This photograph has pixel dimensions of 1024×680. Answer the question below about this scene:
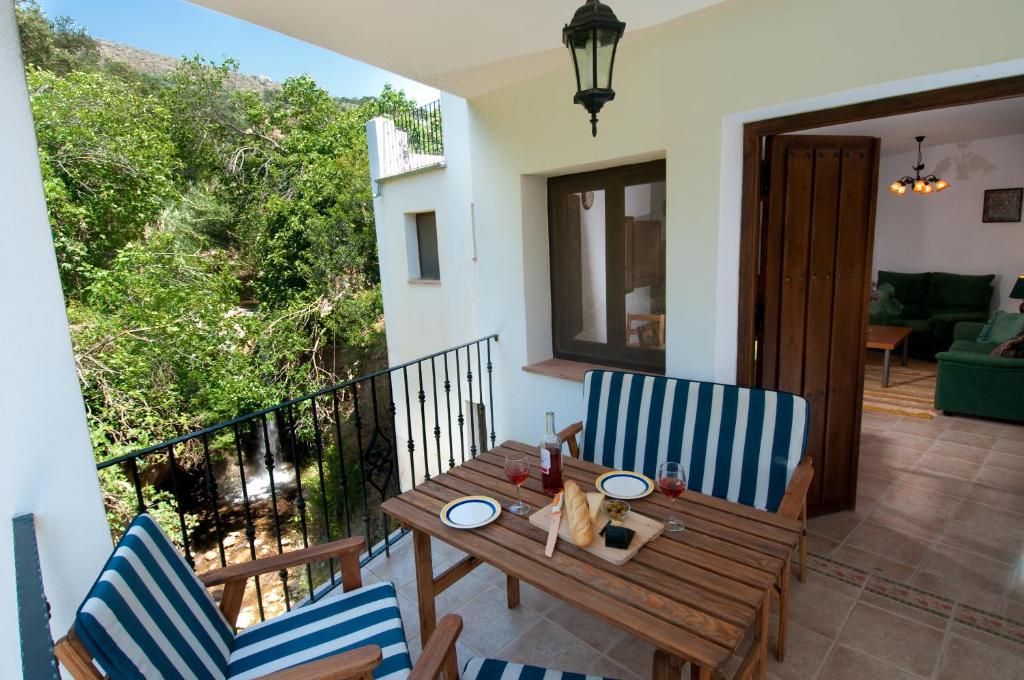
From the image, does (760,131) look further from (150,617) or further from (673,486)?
(150,617)

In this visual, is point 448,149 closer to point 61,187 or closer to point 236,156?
point 61,187

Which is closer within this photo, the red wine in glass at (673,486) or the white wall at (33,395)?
the white wall at (33,395)

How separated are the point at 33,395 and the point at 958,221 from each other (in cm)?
888

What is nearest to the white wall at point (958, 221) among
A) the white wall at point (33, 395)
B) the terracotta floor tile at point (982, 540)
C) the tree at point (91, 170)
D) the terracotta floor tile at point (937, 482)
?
the terracotta floor tile at point (937, 482)

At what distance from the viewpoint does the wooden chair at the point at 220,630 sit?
116cm

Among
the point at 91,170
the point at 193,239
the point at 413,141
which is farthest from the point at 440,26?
the point at 193,239

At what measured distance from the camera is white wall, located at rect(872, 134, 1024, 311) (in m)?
6.37

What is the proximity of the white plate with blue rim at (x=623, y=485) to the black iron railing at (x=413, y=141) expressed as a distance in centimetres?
484

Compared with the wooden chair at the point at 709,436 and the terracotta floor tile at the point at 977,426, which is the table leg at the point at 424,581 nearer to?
the wooden chair at the point at 709,436

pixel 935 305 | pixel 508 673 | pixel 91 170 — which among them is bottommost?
pixel 508 673

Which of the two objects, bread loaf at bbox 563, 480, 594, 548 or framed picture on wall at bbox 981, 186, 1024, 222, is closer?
bread loaf at bbox 563, 480, 594, 548

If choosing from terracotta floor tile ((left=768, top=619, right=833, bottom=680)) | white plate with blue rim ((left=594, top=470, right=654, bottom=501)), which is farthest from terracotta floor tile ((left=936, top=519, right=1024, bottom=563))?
white plate with blue rim ((left=594, top=470, right=654, bottom=501))

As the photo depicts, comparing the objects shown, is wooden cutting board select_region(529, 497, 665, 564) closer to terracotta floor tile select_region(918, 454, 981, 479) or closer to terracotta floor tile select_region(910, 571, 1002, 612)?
terracotta floor tile select_region(910, 571, 1002, 612)

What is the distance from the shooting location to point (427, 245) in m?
6.44
